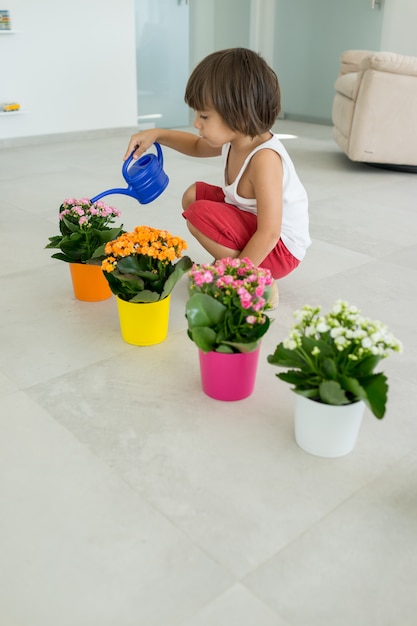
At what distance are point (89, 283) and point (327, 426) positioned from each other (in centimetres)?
86

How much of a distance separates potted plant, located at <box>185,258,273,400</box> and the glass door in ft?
12.8

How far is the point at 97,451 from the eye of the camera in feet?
3.62

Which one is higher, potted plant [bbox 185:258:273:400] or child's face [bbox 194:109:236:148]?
child's face [bbox 194:109:236:148]

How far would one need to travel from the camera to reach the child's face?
1.50 meters

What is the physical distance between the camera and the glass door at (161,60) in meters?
4.66

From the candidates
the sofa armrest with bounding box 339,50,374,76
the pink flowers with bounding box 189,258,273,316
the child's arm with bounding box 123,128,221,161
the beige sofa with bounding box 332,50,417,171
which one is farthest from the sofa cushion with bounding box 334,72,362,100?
the pink flowers with bounding box 189,258,273,316

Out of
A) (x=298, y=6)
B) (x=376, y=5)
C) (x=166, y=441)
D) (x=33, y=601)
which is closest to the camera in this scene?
(x=33, y=601)

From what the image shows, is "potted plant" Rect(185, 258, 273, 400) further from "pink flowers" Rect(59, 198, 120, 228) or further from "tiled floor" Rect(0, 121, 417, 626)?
"pink flowers" Rect(59, 198, 120, 228)

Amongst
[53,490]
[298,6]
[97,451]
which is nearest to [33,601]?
[53,490]

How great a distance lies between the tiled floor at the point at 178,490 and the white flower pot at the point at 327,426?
2cm

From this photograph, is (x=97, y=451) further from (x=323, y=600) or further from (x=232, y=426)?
(x=323, y=600)

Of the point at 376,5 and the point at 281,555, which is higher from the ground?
the point at 376,5

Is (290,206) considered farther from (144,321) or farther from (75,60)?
(75,60)

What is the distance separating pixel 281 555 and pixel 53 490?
39cm
